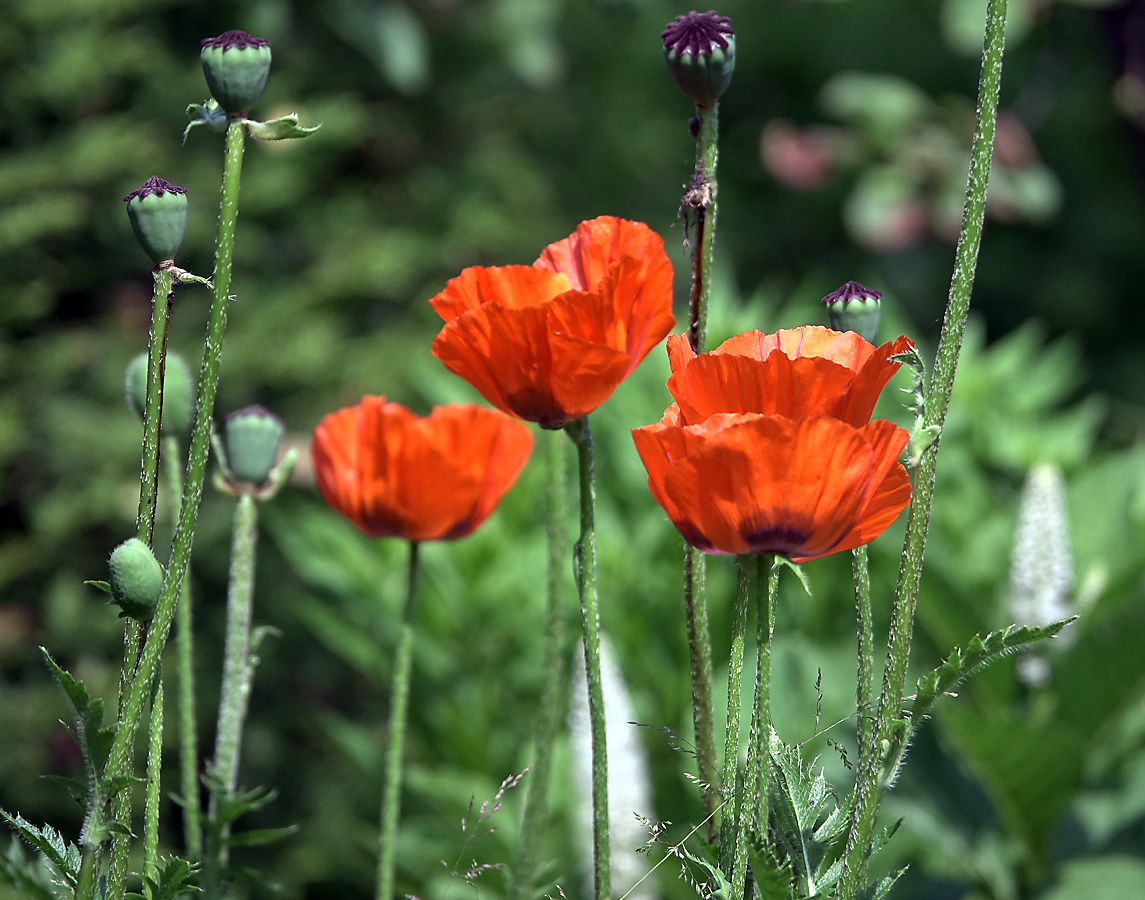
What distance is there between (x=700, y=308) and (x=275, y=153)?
2.23 m

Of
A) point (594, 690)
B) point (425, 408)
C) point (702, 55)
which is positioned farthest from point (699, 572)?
point (425, 408)

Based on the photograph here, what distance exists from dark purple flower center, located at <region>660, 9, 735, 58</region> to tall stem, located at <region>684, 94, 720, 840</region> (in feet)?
0.08

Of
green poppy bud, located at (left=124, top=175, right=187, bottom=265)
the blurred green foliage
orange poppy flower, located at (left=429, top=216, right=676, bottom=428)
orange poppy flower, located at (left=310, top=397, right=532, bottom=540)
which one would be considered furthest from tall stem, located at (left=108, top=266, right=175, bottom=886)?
the blurred green foliage

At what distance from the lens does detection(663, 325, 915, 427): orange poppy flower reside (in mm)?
458

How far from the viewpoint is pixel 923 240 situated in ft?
11.3

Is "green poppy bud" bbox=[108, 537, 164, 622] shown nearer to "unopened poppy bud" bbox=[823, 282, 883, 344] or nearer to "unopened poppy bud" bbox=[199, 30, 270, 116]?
"unopened poppy bud" bbox=[199, 30, 270, 116]

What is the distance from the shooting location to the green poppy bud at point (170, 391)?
572 millimetres

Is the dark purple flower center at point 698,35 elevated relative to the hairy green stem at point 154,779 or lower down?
elevated

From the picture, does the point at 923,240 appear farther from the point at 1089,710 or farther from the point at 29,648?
the point at 29,648

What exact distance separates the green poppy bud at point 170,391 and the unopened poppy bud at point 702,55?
0.26 metres

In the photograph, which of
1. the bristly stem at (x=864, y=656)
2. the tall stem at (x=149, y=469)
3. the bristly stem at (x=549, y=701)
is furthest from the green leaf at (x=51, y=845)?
the bristly stem at (x=864, y=656)

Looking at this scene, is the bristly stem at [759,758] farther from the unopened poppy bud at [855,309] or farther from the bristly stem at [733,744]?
the unopened poppy bud at [855,309]

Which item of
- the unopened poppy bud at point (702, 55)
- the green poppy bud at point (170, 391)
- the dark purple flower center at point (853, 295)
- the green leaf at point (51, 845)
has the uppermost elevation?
the unopened poppy bud at point (702, 55)

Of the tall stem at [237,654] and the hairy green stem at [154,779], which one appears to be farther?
the tall stem at [237,654]
